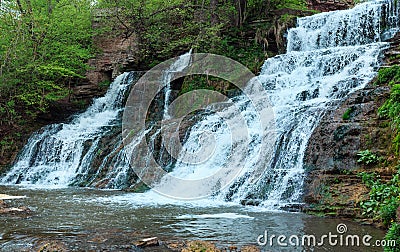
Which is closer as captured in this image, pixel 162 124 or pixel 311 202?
pixel 311 202

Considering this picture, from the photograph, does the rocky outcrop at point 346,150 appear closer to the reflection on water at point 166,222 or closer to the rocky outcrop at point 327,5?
the reflection on water at point 166,222

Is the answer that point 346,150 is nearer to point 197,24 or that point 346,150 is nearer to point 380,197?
point 380,197

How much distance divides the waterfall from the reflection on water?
4.32 feet

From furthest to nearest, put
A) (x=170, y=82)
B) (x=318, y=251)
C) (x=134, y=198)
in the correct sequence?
(x=170, y=82) → (x=134, y=198) → (x=318, y=251)

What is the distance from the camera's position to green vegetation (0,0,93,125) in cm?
1948

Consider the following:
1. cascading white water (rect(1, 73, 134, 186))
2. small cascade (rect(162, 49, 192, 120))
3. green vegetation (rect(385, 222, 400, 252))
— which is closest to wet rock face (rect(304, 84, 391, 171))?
green vegetation (rect(385, 222, 400, 252))

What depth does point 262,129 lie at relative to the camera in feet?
39.0

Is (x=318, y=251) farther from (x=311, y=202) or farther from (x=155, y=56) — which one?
(x=155, y=56)

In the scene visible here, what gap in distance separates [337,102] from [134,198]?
6.20 metres

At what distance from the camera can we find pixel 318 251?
524 centimetres

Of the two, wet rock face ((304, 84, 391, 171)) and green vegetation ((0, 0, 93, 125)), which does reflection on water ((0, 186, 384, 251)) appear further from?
green vegetation ((0, 0, 93, 125))

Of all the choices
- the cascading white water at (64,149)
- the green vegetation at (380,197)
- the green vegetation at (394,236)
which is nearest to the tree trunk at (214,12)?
the cascading white water at (64,149)

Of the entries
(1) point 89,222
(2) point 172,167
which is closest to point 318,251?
(1) point 89,222

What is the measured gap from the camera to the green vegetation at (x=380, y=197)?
6.45 metres
